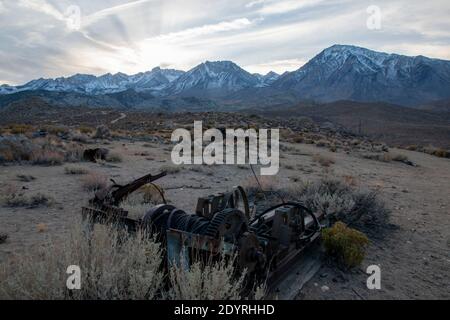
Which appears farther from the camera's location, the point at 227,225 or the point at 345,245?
the point at 345,245

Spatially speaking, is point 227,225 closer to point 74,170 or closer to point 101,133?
point 74,170

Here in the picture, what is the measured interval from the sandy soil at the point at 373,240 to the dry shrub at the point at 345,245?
19 cm

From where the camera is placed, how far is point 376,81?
16925 centimetres

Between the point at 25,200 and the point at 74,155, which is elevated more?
the point at 74,155

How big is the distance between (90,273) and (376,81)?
608 feet

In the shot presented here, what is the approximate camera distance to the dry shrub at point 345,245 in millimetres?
Result: 4875

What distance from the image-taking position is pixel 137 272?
3.15 metres

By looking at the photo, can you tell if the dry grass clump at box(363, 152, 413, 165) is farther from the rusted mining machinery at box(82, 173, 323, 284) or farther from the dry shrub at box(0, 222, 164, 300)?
the dry shrub at box(0, 222, 164, 300)

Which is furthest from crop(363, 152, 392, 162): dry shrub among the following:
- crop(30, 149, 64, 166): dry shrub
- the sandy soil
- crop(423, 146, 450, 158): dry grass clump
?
crop(30, 149, 64, 166): dry shrub

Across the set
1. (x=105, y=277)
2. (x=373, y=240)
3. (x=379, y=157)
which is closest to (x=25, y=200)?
(x=105, y=277)

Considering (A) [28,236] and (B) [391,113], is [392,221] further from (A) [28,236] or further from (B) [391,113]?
(B) [391,113]

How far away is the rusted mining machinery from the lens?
345cm

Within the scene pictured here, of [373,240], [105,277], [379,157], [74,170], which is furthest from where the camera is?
[379,157]
